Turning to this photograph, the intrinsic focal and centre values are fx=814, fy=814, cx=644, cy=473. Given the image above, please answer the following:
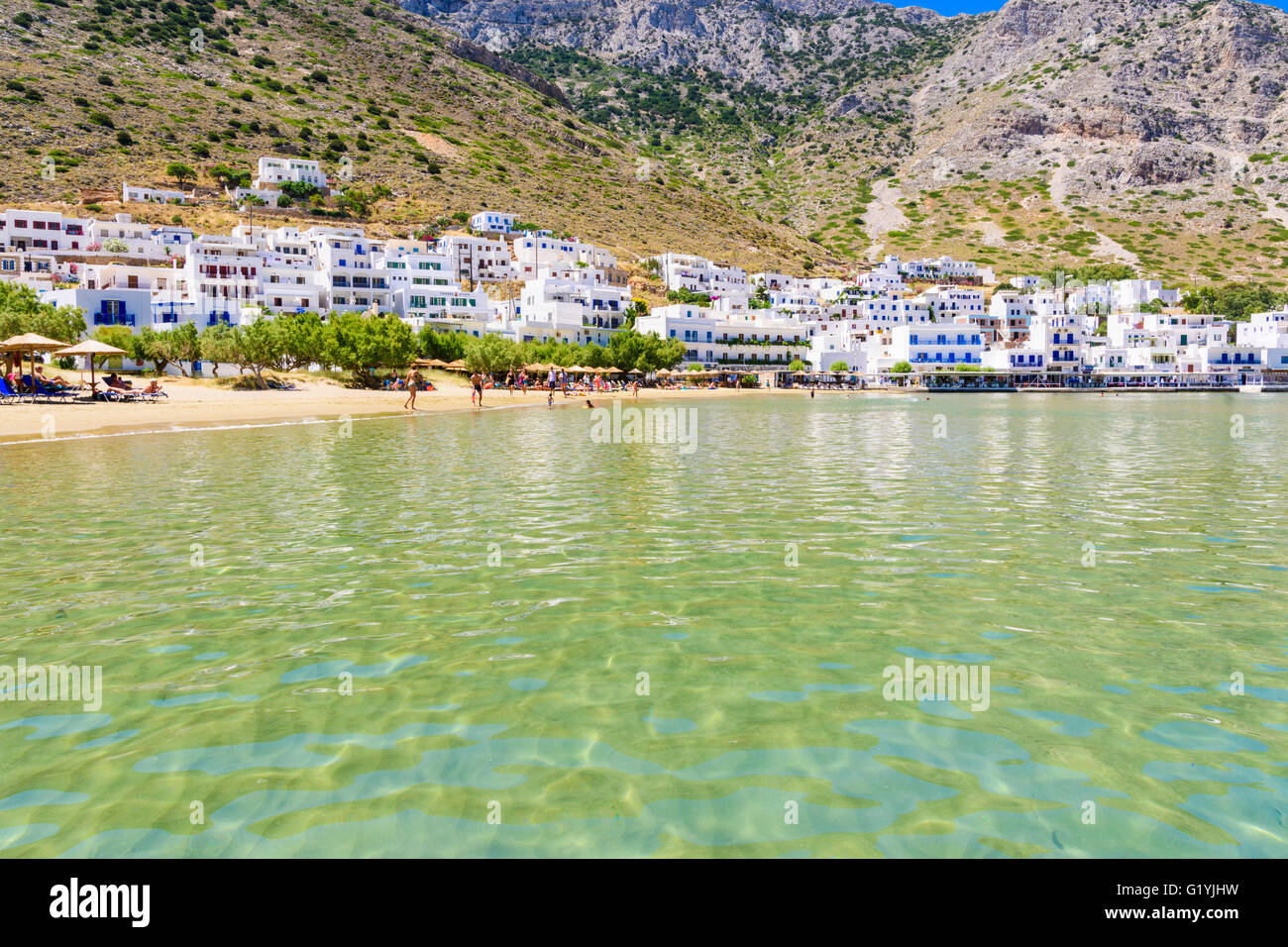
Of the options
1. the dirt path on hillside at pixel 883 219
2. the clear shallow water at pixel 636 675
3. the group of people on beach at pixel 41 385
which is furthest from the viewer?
the dirt path on hillside at pixel 883 219

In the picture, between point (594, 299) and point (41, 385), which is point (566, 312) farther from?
point (41, 385)

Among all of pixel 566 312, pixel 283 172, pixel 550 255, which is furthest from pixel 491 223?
pixel 566 312

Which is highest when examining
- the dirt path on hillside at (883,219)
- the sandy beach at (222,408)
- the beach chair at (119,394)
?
the dirt path on hillside at (883,219)

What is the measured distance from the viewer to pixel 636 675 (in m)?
7.18

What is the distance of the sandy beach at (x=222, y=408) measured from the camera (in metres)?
33.4

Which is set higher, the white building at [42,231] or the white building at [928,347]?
the white building at [42,231]

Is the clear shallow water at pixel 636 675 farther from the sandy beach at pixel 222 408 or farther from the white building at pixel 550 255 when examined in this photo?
the white building at pixel 550 255

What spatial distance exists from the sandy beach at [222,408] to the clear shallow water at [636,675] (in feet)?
64.8

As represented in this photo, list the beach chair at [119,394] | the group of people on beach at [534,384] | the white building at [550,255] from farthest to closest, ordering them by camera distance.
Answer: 1. the white building at [550,255]
2. the group of people on beach at [534,384]
3. the beach chair at [119,394]

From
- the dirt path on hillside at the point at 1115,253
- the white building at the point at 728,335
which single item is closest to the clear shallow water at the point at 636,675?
the white building at the point at 728,335

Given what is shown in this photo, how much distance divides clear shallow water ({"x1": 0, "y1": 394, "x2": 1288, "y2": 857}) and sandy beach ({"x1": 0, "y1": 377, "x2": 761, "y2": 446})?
19.7 metres

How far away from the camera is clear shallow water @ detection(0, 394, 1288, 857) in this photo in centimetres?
490

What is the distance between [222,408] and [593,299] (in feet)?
206

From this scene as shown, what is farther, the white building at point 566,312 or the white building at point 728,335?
the white building at point 728,335
